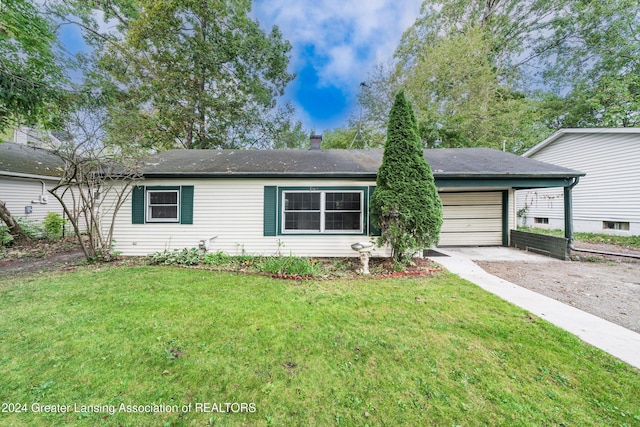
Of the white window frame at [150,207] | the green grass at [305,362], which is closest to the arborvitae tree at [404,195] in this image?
the green grass at [305,362]

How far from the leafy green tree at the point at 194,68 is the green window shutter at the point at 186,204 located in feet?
25.3

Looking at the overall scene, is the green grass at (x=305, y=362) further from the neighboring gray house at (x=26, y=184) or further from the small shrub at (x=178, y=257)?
the neighboring gray house at (x=26, y=184)

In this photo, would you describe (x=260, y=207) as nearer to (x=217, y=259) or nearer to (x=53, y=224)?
(x=217, y=259)

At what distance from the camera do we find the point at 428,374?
2.26 m

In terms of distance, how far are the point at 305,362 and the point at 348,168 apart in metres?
5.24

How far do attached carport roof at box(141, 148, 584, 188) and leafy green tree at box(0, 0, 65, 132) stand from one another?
3061mm

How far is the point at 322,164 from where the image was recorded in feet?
23.3

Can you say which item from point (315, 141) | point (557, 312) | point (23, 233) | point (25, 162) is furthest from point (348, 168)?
point (25, 162)

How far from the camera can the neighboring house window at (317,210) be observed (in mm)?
6543

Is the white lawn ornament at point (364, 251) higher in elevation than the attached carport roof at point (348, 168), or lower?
lower

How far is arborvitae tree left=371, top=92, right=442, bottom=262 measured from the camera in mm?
5348

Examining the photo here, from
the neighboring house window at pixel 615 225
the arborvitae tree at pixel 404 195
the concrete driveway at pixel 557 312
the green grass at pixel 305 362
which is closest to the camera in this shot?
the green grass at pixel 305 362

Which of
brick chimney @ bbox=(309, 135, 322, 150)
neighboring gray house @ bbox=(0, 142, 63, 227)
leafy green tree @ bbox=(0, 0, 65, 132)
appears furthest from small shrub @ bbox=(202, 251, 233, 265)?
neighboring gray house @ bbox=(0, 142, 63, 227)

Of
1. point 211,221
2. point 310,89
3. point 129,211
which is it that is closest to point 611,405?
point 211,221
